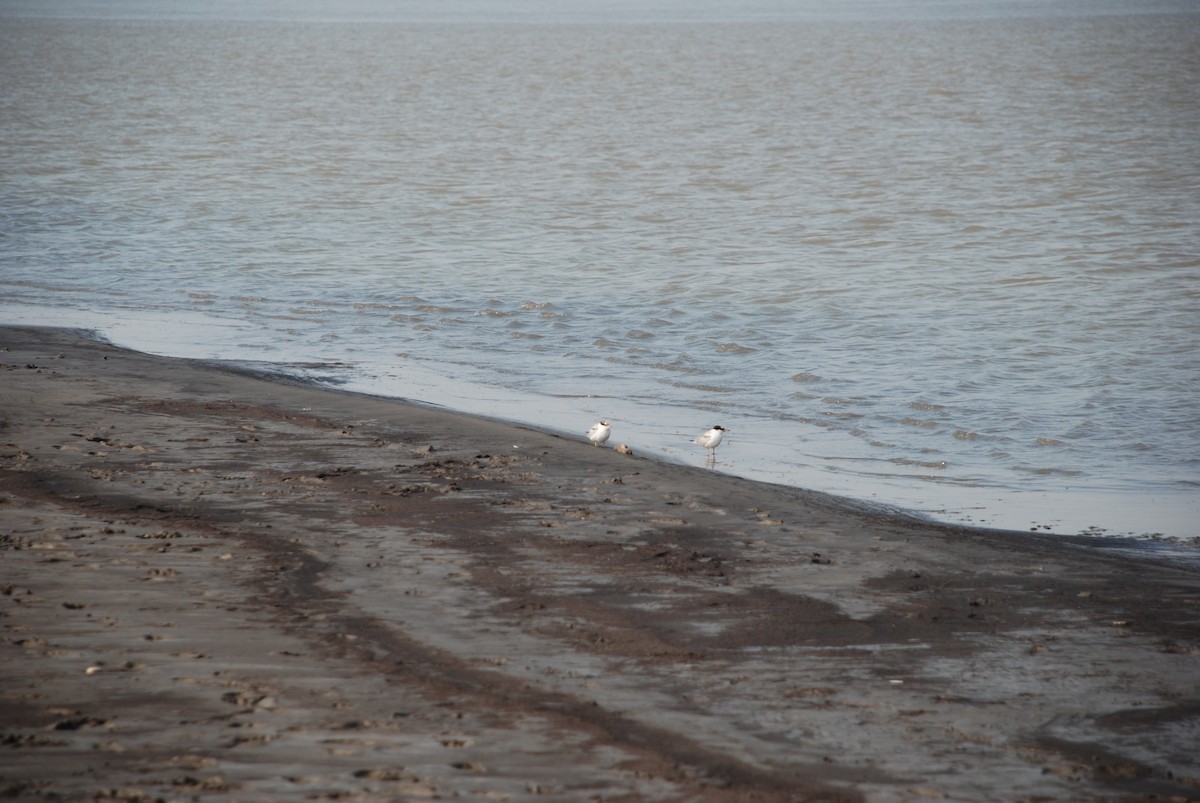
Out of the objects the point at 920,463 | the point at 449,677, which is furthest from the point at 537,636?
the point at 920,463

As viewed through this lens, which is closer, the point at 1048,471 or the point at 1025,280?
the point at 1048,471

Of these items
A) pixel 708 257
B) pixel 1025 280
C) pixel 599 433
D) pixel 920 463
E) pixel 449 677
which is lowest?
pixel 449 677

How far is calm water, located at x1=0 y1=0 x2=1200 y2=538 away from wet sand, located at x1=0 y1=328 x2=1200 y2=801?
191cm

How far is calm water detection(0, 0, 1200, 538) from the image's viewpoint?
10898 millimetres

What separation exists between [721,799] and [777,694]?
0.89 metres

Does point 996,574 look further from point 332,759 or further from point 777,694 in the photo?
point 332,759

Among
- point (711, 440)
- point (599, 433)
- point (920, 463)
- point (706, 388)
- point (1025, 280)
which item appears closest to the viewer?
point (599, 433)

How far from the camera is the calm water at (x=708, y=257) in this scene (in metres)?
10.9

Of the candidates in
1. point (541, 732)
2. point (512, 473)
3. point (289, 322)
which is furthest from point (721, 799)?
point (289, 322)

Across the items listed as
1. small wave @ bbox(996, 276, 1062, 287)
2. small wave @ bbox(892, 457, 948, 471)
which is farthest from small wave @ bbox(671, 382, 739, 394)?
small wave @ bbox(996, 276, 1062, 287)

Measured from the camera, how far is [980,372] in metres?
12.9

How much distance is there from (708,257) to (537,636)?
45.0 ft

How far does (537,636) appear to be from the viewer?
567 cm

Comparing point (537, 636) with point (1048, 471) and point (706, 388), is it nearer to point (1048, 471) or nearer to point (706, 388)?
point (1048, 471)
